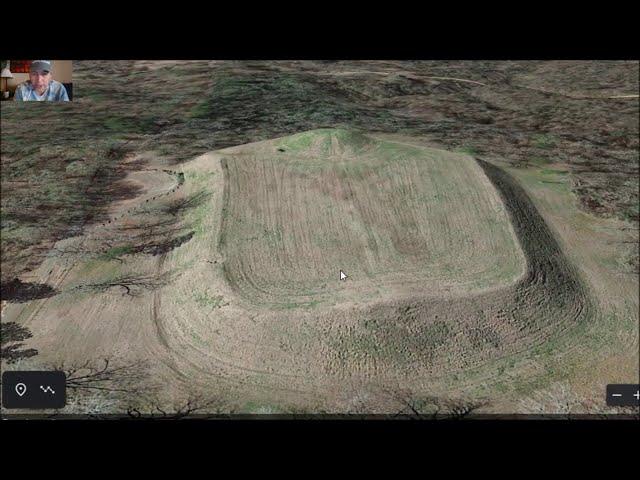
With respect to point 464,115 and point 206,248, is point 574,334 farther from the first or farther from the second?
point 464,115

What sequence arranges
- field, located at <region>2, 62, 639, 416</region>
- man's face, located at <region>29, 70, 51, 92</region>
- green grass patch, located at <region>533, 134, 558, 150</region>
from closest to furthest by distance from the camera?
field, located at <region>2, 62, 639, 416</region> < man's face, located at <region>29, 70, 51, 92</region> < green grass patch, located at <region>533, 134, 558, 150</region>

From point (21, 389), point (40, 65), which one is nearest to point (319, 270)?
point (21, 389)

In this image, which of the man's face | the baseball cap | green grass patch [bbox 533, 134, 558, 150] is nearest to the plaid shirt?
the man's face

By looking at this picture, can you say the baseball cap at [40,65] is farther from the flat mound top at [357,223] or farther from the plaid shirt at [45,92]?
the flat mound top at [357,223]

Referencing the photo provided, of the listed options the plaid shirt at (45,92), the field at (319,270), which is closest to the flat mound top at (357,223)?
the field at (319,270)

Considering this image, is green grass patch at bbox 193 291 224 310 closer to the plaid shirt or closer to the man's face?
the plaid shirt

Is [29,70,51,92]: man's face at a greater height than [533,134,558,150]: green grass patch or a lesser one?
greater

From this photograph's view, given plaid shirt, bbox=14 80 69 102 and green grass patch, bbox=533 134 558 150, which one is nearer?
plaid shirt, bbox=14 80 69 102

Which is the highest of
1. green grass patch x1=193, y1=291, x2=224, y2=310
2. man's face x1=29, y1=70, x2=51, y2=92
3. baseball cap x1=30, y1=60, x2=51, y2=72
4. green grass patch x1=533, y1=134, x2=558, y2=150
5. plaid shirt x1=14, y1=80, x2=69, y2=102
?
baseball cap x1=30, y1=60, x2=51, y2=72
